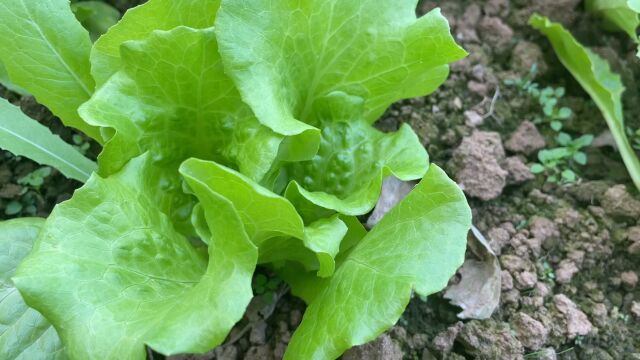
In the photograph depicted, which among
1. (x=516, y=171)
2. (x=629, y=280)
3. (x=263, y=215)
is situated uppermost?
(x=263, y=215)

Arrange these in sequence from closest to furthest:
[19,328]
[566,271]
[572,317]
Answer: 1. [19,328]
2. [572,317]
3. [566,271]

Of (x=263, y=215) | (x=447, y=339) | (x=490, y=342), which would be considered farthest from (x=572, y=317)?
(x=263, y=215)

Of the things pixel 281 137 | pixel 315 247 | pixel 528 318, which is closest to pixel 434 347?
pixel 528 318

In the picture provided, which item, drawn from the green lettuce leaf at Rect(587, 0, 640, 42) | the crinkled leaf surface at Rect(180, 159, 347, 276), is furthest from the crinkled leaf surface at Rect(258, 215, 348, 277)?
the green lettuce leaf at Rect(587, 0, 640, 42)

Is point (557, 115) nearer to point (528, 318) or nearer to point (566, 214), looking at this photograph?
point (566, 214)

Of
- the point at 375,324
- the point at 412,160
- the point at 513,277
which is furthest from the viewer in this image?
the point at 513,277

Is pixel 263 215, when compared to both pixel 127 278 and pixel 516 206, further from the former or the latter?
pixel 516 206

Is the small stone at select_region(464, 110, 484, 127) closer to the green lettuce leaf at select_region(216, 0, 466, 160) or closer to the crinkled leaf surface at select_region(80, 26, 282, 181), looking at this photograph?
the green lettuce leaf at select_region(216, 0, 466, 160)
